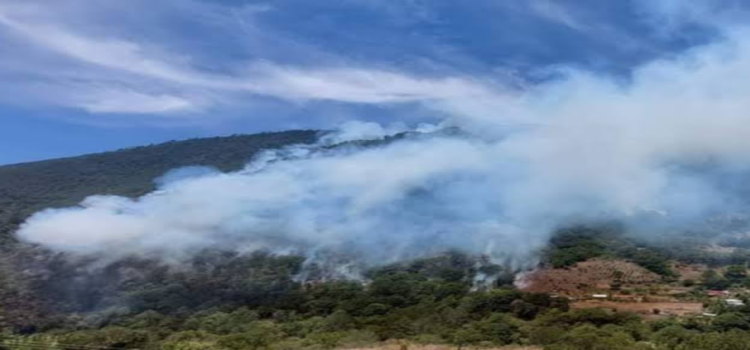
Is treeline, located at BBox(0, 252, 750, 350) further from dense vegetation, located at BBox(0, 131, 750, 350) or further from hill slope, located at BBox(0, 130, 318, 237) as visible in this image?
hill slope, located at BBox(0, 130, 318, 237)

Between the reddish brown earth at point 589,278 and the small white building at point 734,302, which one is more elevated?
the reddish brown earth at point 589,278

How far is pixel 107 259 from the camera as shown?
54.4 metres

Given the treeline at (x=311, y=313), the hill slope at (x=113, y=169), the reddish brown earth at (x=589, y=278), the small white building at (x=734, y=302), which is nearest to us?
the treeline at (x=311, y=313)

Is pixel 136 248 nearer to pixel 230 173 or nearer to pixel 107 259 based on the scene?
pixel 107 259

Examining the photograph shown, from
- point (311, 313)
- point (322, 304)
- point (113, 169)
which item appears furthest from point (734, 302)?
point (113, 169)

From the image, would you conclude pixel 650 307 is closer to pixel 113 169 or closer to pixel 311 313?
pixel 311 313

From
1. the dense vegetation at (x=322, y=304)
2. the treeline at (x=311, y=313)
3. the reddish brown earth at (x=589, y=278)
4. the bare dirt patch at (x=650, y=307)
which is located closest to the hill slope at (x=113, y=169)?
the dense vegetation at (x=322, y=304)

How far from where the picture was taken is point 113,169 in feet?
364

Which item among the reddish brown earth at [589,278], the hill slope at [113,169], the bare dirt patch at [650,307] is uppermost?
the hill slope at [113,169]

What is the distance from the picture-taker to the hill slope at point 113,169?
8100 cm

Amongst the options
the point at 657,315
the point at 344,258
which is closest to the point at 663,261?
the point at 657,315

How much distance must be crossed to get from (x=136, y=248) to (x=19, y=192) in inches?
1562

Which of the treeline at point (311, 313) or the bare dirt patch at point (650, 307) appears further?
the bare dirt patch at point (650, 307)

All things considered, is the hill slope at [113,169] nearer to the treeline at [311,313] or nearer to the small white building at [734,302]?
the treeline at [311,313]
